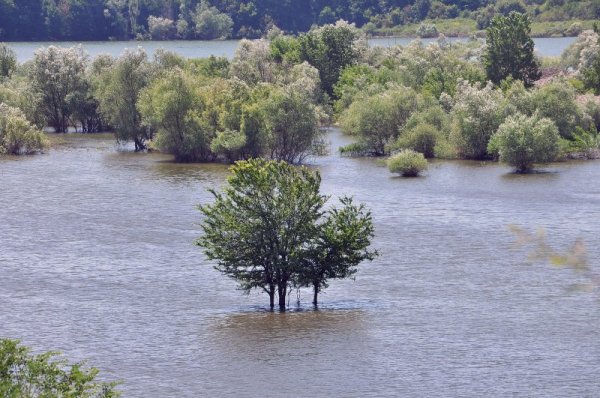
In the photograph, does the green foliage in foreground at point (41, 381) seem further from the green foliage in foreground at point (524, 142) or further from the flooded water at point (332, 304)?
the green foliage in foreground at point (524, 142)

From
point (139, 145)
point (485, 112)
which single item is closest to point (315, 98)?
point (139, 145)

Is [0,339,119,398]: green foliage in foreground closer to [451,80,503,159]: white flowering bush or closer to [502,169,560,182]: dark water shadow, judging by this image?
[502,169,560,182]: dark water shadow

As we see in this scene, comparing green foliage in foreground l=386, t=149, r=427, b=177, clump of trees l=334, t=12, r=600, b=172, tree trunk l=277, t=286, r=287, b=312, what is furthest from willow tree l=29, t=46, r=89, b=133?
tree trunk l=277, t=286, r=287, b=312

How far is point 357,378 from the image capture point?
137 feet

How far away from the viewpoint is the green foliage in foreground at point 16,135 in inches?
3935

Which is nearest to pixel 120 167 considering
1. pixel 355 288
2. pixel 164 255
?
pixel 164 255

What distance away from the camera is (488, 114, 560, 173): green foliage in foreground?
281 ft

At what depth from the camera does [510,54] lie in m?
114

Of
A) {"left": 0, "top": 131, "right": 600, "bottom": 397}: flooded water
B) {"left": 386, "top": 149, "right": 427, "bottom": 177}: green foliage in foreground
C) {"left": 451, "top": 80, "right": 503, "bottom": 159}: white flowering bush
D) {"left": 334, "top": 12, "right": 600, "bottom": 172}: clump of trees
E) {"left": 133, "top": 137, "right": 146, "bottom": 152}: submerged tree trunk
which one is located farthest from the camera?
{"left": 133, "top": 137, "right": 146, "bottom": 152}: submerged tree trunk

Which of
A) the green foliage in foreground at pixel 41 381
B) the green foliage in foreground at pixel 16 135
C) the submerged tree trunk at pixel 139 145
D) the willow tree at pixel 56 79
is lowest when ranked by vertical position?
the green foliage in foreground at pixel 41 381

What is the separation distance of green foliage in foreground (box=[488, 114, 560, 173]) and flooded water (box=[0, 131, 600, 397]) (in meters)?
6.69

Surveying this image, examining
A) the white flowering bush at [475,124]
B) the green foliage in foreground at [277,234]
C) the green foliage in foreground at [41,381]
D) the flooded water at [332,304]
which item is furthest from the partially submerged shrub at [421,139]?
the green foliage in foreground at [41,381]

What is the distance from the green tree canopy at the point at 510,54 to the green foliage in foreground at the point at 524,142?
2697cm

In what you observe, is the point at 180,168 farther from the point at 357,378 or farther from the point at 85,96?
the point at 357,378
